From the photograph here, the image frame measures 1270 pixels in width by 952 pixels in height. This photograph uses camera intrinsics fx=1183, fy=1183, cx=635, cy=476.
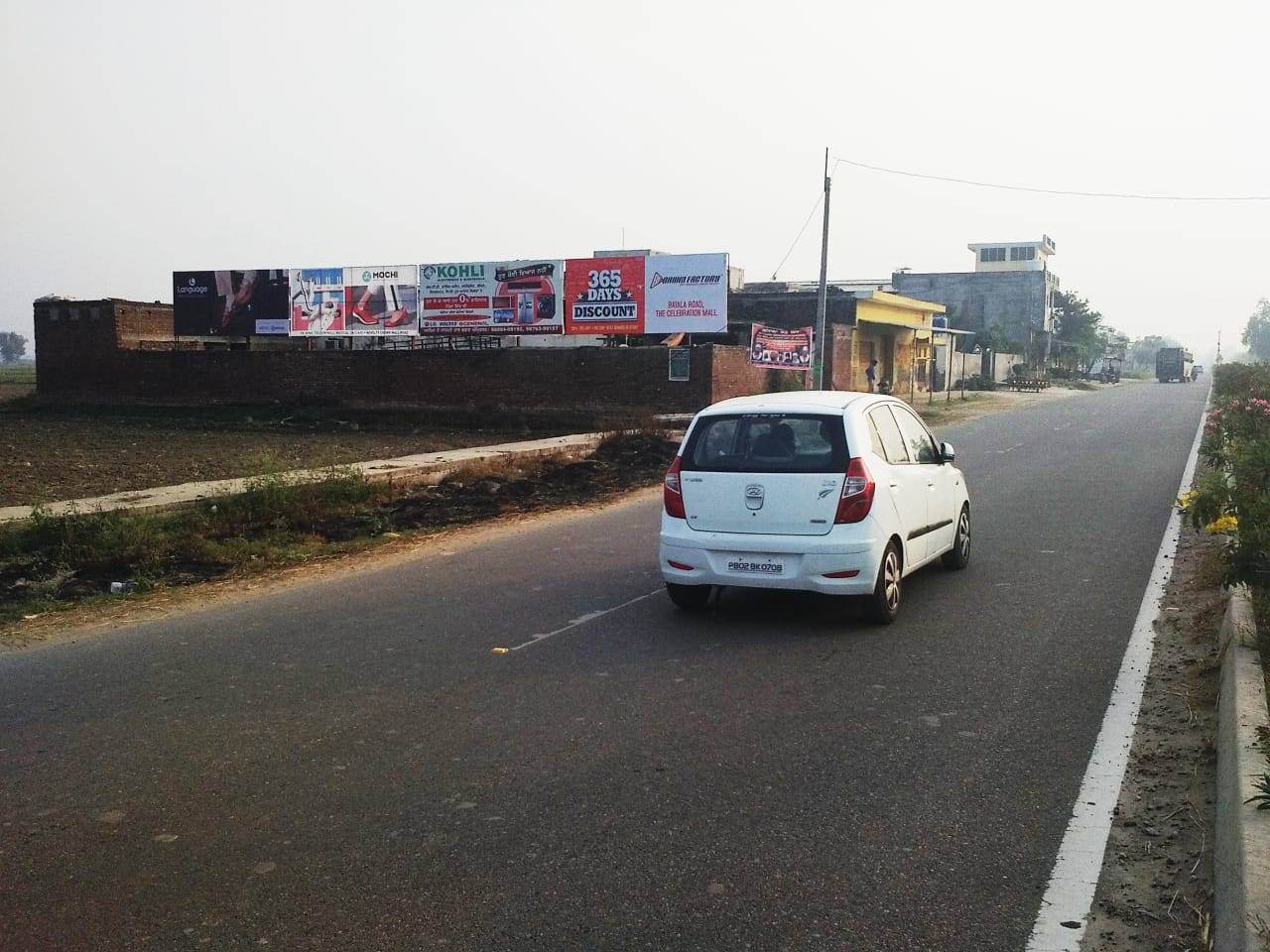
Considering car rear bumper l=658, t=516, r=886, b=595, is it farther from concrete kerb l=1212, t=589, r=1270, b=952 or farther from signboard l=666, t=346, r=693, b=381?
signboard l=666, t=346, r=693, b=381

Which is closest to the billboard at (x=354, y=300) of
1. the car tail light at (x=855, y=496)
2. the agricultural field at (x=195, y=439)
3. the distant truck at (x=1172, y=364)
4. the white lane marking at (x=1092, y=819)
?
the agricultural field at (x=195, y=439)

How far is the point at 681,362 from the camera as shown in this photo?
34812 mm

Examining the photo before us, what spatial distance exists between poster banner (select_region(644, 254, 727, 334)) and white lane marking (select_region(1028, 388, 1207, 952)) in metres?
28.1

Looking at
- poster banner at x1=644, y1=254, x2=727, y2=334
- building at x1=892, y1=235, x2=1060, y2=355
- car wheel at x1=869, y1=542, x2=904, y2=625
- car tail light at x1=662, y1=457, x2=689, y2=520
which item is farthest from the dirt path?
building at x1=892, y1=235, x2=1060, y2=355

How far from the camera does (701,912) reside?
4.04 m

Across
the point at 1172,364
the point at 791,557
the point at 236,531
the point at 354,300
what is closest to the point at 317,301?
the point at 354,300

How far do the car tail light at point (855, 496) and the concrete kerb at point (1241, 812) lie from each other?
2.37 metres

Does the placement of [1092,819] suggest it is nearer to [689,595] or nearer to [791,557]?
[791,557]

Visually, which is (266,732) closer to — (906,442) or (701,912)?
(701,912)

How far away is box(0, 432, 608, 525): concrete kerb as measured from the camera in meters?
13.7

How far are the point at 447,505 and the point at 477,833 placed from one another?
11.2 metres

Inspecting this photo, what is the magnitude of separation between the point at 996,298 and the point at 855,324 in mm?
58063

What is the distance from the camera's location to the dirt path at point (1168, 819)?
3969 mm

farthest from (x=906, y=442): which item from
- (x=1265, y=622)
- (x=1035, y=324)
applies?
(x=1035, y=324)
